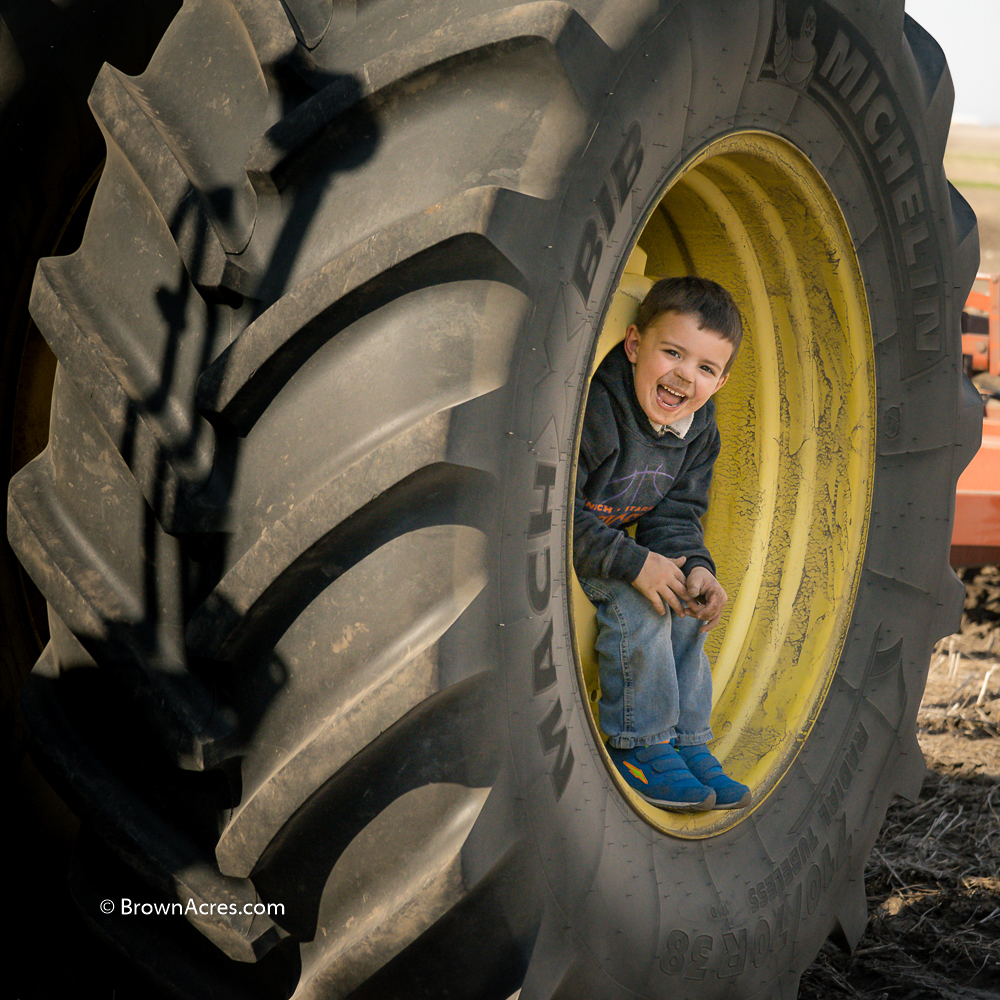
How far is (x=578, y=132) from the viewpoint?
951 millimetres

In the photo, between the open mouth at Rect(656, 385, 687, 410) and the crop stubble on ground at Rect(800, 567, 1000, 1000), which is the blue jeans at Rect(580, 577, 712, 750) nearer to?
the open mouth at Rect(656, 385, 687, 410)

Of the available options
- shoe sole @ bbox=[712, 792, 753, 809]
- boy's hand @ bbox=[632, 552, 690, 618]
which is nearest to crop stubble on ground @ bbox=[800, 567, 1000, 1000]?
shoe sole @ bbox=[712, 792, 753, 809]

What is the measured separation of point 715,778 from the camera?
1502 mm

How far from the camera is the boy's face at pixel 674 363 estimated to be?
148 centimetres

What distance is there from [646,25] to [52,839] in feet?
3.83

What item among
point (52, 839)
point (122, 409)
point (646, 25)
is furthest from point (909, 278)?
point (52, 839)

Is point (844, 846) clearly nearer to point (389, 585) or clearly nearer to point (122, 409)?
point (389, 585)

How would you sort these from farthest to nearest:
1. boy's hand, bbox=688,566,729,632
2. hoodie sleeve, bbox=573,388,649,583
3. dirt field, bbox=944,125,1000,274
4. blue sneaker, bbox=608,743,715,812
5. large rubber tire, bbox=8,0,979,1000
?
1. dirt field, bbox=944,125,1000,274
2. boy's hand, bbox=688,566,729,632
3. hoodie sleeve, bbox=573,388,649,583
4. blue sneaker, bbox=608,743,715,812
5. large rubber tire, bbox=8,0,979,1000

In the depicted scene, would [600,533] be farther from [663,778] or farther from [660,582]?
[663,778]

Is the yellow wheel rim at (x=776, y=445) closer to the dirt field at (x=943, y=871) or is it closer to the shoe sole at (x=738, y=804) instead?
the shoe sole at (x=738, y=804)

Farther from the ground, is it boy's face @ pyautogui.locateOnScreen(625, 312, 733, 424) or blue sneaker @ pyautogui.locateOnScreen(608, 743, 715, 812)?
boy's face @ pyautogui.locateOnScreen(625, 312, 733, 424)

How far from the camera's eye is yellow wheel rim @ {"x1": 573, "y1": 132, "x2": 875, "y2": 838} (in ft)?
5.11

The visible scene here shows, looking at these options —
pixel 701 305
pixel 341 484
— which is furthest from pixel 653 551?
pixel 341 484

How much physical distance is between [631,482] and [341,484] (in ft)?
2.50
